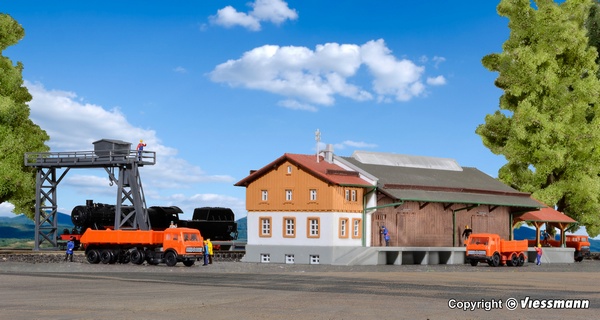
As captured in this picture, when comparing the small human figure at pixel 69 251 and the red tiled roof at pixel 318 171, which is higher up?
the red tiled roof at pixel 318 171

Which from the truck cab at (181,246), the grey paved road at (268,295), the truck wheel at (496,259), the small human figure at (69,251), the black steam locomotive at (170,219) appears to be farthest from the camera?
the black steam locomotive at (170,219)

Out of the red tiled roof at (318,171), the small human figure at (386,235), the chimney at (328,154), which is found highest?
the chimney at (328,154)

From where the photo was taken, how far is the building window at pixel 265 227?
179ft

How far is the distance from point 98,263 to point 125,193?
11112 millimetres

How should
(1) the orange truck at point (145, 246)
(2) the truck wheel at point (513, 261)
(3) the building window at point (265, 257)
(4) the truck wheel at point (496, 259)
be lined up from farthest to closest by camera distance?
(3) the building window at point (265, 257), (2) the truck wheel at point (513, 261), (4) the truck wheel at point (496, 259), (1) the orange truck at point (145, 246)

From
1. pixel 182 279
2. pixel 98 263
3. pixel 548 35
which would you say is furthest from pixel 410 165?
pixel 182 279

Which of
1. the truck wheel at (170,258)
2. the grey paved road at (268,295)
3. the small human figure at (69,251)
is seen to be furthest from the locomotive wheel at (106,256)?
the grey paved road at (268,295)

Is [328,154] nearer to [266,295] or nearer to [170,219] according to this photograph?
[170,219]

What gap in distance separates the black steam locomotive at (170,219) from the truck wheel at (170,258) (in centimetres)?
1522

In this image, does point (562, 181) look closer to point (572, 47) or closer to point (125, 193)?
point (572, 47)

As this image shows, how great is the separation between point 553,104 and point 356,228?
2160 cm

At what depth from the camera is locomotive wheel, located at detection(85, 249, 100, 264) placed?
4850cm

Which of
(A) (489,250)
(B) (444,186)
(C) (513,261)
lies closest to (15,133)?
(B) (444,186)

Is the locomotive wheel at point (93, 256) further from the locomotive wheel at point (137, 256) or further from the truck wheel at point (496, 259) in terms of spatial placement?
the truck wheel at point (496, 259)
